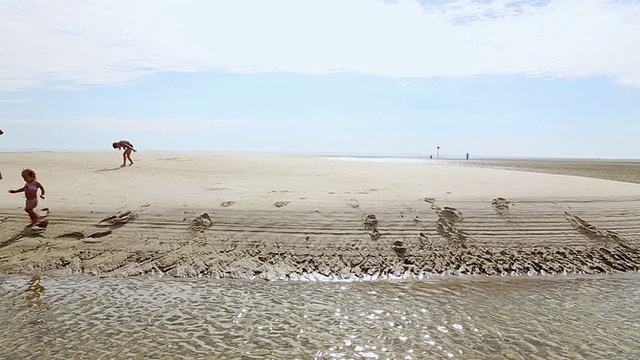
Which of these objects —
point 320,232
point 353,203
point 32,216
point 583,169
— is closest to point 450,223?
point 353,203

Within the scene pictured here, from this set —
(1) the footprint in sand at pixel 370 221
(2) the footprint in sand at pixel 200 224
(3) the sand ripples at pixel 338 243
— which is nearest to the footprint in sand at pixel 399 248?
(3) the sand ripples at pixel 338 243

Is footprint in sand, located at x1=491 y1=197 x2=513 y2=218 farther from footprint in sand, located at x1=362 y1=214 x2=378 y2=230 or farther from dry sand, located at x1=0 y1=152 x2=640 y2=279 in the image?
footprint in sand, located at x1=362 y1=214 x2=378 y2=230

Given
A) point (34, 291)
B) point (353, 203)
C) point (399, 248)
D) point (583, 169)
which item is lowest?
point (34, 291)

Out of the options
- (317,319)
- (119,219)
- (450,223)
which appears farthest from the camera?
(450,223)

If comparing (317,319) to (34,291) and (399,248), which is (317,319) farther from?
(34,291)

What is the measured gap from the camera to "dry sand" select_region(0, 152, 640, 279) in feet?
30.5

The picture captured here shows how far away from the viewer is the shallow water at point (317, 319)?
215 inches

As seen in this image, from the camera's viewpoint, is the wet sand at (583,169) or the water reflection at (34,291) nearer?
the water reflection at (34,291)

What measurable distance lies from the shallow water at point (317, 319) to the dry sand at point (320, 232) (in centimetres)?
72

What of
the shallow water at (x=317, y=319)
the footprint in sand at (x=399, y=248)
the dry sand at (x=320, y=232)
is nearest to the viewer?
the shallow water at (x=317, y=319)

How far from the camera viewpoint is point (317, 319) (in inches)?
256

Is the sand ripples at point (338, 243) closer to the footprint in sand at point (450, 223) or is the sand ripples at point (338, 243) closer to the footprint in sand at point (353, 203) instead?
the footprint in sand at point (450, 223)

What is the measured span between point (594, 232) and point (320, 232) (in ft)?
24.5

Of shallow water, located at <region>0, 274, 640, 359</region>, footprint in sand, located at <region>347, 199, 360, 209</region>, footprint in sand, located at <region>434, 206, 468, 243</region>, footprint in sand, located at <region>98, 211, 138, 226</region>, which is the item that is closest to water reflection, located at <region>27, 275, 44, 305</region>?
shallow water, located at <region>0, 274, 640, 359</region>
